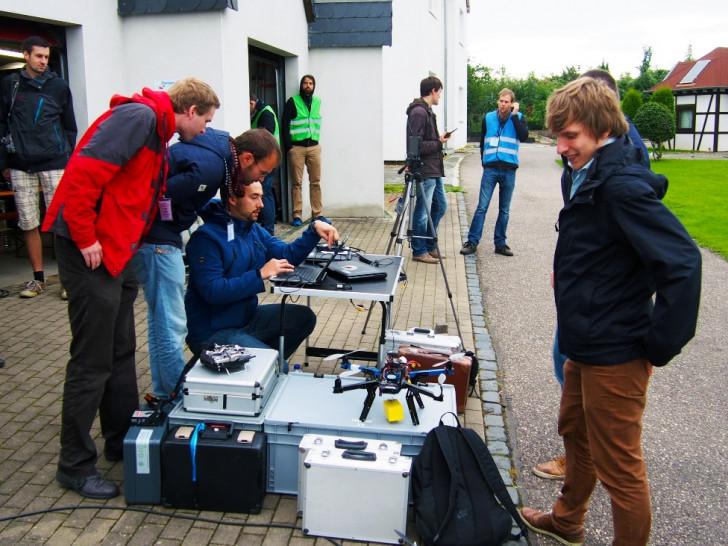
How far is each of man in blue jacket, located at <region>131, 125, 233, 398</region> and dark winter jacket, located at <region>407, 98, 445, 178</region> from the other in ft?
14.4

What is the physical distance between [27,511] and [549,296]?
17.9ft

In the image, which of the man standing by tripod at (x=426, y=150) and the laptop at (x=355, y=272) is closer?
the laptop at (x=355, y=272)

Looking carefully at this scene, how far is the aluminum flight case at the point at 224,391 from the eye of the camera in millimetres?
3332

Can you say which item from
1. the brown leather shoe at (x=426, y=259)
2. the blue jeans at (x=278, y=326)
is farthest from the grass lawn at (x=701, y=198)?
the blue jeans at (x=278, y=326)

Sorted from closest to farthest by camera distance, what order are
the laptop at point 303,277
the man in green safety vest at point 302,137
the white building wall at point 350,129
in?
1. the laptop at point 303,277
2. the man in green safety vest at point 302,137
3. the white building wall at point 350,129

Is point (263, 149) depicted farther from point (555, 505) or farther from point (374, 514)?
point (555, 505)

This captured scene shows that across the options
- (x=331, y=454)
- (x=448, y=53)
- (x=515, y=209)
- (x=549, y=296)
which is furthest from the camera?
(x=448, y=53)

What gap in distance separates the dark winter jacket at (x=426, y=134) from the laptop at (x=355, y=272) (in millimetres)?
3878

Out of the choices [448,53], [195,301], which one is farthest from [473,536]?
[448,53]

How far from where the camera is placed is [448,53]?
25.8 metres

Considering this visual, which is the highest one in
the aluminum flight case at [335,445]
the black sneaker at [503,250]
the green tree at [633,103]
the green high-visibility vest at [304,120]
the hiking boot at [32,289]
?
the green tree at [633,103]

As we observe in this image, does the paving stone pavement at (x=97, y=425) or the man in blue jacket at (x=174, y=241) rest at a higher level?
the man in blue jacket at (x=174, y=241)

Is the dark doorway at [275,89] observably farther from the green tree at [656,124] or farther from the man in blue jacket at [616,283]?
the green tree at [656,124]

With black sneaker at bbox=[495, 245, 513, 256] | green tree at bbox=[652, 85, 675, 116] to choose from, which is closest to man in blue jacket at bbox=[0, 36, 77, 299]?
black sneaker at bbox=[495, 245, 513, 256]
